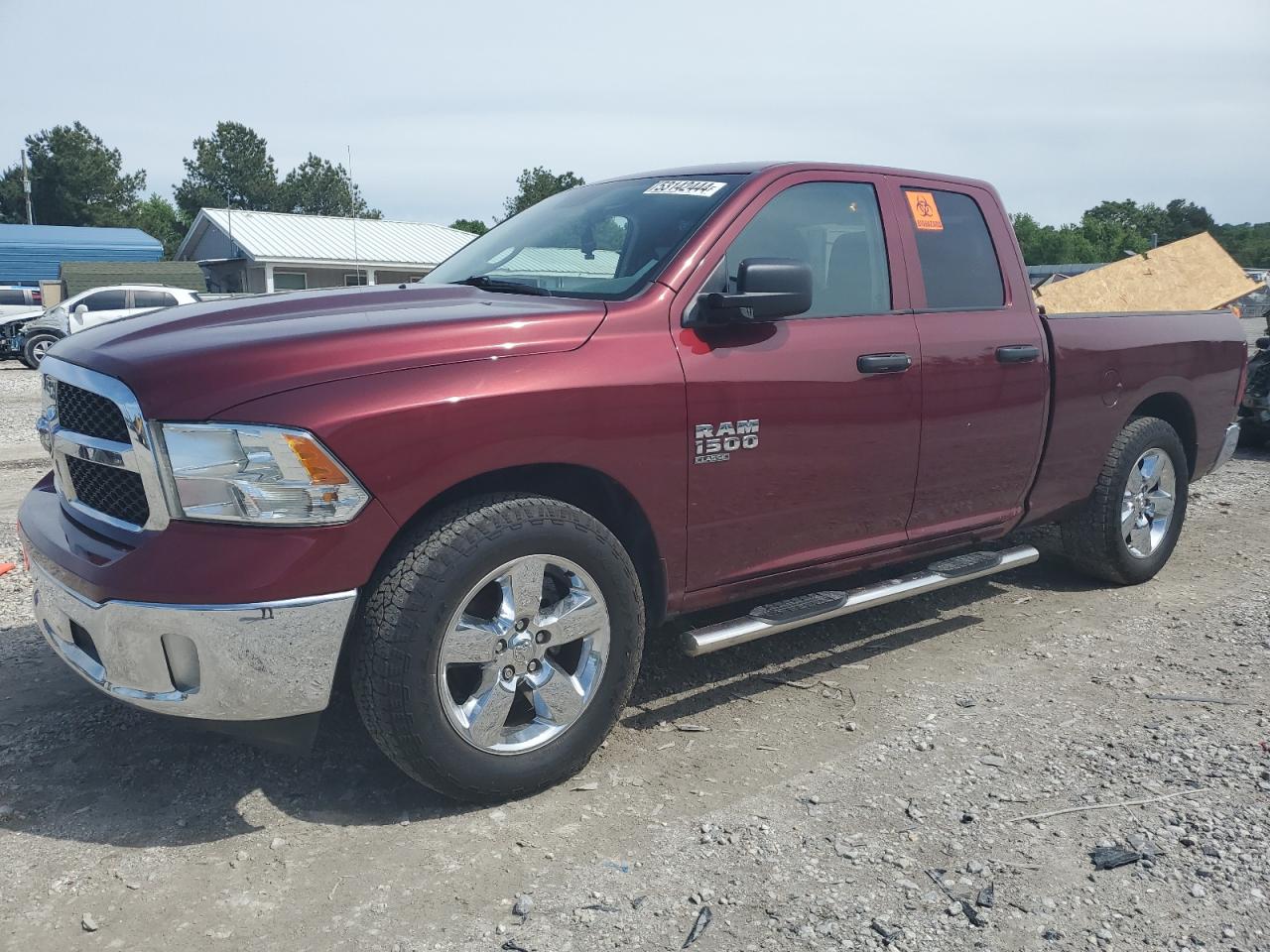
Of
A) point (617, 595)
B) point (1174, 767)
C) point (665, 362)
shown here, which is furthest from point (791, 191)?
point (1174, 767)

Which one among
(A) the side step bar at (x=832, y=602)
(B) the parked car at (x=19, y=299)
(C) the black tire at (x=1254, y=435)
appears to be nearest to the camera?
(A) the side step bar at (x=832, y=602)

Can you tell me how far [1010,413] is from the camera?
440 cm

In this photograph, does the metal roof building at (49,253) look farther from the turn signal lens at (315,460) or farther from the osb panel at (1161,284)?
the turn signal lens at (315,460)

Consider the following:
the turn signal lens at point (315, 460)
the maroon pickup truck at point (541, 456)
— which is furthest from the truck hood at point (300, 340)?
the turn signal lens at point (315, 460)

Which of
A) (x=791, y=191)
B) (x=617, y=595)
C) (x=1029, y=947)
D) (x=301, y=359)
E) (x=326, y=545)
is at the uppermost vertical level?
(x=791, y=191)

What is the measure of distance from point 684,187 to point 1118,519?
2.85m

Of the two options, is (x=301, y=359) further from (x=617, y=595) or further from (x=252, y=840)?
(x=252, y=840)

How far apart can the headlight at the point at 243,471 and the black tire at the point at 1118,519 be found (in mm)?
3917

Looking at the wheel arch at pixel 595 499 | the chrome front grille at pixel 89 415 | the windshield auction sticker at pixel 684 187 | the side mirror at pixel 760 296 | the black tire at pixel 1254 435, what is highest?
→ the windshield auction sticker at pixel 684 187

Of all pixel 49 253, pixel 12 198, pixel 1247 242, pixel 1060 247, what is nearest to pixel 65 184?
pixel 12 198

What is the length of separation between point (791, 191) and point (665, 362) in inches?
40.5

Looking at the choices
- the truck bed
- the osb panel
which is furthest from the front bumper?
the osb panel

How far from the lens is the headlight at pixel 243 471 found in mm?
2607

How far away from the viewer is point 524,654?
9.86ft
